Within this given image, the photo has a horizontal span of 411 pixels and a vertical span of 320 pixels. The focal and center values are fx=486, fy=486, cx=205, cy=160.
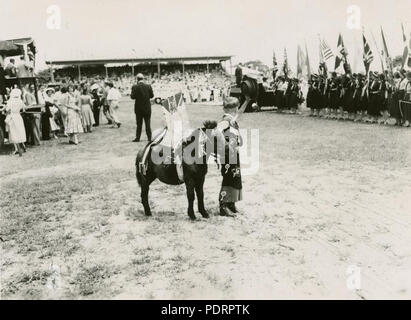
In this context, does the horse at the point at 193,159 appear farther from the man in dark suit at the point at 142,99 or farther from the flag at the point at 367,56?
the flag at the point at 367,56

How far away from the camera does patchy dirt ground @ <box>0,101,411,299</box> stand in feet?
14.1

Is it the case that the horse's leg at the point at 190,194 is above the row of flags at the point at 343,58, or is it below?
below

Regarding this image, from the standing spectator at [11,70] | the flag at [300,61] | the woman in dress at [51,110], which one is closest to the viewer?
the standing spectator at [11,70]

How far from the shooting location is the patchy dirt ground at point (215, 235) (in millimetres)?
4293

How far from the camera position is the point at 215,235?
5.55m

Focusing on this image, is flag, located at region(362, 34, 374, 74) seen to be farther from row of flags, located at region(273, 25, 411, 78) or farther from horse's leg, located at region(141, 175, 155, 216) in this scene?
horse's leg, located at region(141, 175, 155, 216)

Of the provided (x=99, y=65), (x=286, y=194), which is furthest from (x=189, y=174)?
(x=99, y=65)

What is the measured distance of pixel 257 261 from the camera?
4773 mm

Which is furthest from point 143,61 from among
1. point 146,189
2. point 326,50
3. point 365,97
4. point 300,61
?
point 146,189

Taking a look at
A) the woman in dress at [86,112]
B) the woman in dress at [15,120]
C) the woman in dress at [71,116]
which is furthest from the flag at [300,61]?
the woman in dress at [15,120]

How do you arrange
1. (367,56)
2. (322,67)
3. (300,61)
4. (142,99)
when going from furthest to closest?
(300,61) → (322,67) → (367,56) → (142,99)

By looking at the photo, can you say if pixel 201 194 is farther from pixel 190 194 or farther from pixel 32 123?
pixel 32 123

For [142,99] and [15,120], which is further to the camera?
[142,99]
